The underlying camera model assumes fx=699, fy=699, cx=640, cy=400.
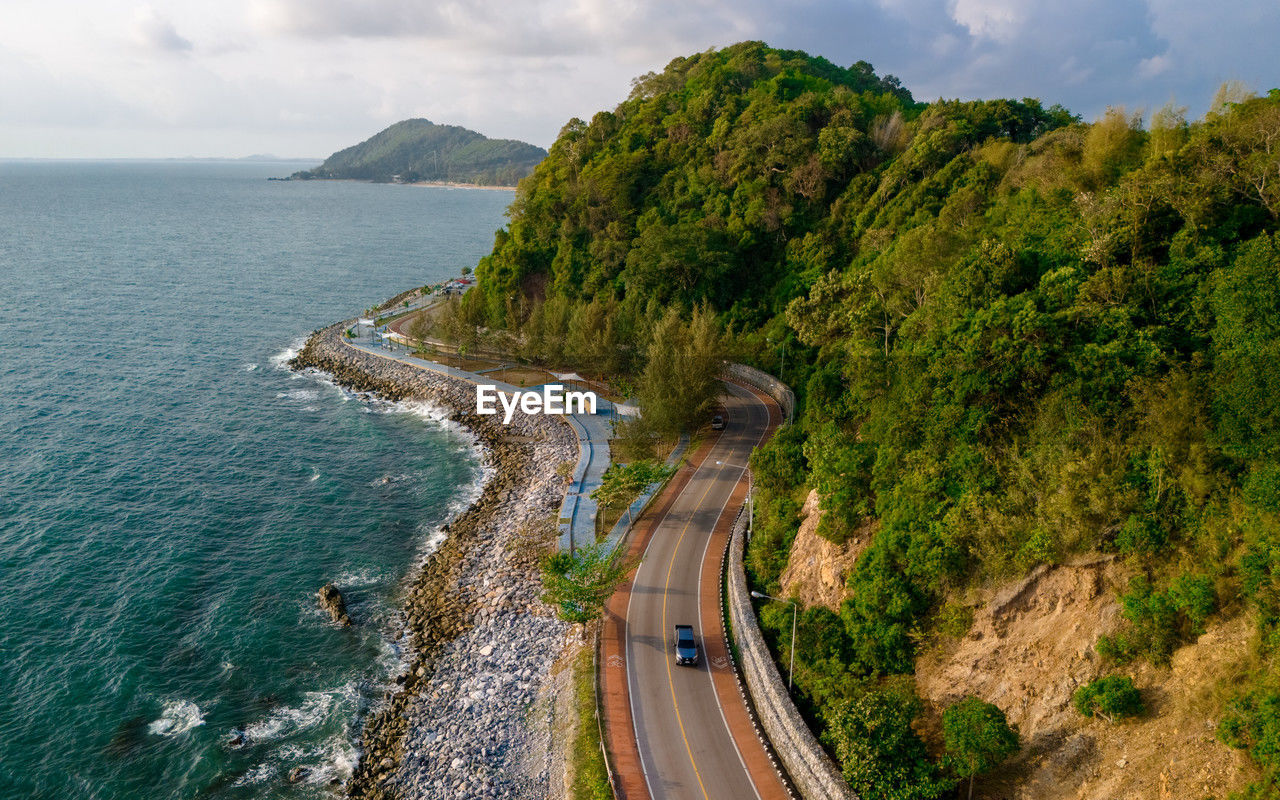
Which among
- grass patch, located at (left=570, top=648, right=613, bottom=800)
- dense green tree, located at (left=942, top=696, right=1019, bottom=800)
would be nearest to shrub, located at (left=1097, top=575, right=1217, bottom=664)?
dense green tree, located at (left=942, top=696, right=1019, bottom=800)

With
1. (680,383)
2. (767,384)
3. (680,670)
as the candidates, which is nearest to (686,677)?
(680,670)

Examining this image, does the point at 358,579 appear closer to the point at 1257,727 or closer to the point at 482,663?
the point at 482,663

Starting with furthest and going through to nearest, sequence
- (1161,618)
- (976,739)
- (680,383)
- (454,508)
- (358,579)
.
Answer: (680,383) < (454,508) < (358,579) < (976,739) < (1161,618)

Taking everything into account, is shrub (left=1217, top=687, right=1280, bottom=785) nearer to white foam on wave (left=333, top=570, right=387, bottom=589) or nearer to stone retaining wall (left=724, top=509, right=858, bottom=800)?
stone retaining wall (left=724, top=509, right=858, bottom=800)

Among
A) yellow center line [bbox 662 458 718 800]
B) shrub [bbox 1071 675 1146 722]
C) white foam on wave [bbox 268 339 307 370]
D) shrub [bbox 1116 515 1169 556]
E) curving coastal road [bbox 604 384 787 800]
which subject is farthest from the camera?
white foam on wave [bbox 268 339 307 370]

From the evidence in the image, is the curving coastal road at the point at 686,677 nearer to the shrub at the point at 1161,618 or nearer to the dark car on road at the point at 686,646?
the dark car on road at the point at 686,646

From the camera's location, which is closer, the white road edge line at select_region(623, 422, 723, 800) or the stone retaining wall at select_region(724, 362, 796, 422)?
the white road edge line at select_region(623, 422, 723, 800)

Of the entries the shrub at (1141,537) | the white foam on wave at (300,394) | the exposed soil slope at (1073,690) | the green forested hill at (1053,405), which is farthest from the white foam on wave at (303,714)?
the white foam on wave at (300,394)
